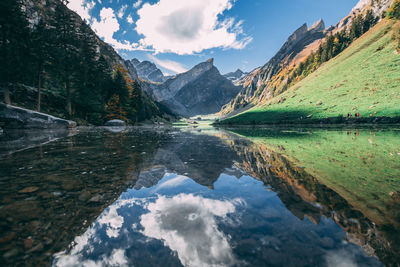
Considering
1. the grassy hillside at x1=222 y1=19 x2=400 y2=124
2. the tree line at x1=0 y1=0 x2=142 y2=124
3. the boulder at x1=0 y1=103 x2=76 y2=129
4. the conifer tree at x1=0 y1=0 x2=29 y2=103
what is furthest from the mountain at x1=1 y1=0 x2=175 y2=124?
the grassy hillside at x1=222 y1=19 x2=400 y2=124

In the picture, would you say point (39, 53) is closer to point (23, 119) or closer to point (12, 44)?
point (12, 44)

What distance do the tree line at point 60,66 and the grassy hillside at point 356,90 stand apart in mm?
46057

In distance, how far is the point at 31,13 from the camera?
5781 centimetres

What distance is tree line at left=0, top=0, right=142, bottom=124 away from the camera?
23.2 m

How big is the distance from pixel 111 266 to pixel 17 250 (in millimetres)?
1064

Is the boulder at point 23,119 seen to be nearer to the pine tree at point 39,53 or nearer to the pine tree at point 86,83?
the pine tree at point 39,53

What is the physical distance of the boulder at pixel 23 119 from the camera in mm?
18906

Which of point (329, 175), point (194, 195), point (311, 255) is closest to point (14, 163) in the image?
point (194, 195)

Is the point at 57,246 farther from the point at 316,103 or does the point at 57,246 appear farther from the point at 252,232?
the point at 316,103

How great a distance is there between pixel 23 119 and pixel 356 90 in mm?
64867

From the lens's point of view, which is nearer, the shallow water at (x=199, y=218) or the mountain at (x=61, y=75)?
the shallow water at (x=199, y=218)

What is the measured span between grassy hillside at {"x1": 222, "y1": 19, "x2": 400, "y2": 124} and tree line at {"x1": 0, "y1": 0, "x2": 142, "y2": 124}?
46057 millimetres

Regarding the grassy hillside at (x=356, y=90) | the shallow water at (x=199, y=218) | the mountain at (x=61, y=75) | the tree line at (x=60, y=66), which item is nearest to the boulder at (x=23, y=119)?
the tree line at (x=60, y=66)

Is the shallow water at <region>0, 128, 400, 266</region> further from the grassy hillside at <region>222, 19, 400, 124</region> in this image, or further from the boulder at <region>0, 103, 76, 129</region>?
the grassy hillside at <region>222, 19, 400, 124</region>
